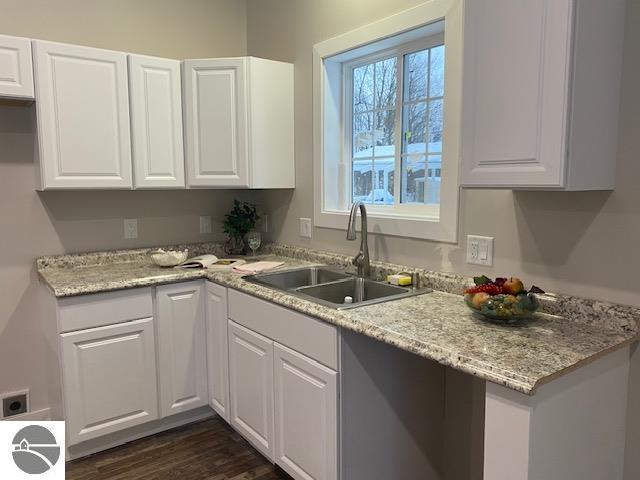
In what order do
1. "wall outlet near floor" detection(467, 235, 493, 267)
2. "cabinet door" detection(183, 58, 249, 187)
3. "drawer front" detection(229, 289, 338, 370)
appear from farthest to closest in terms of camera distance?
1. "cabinet door" detection(183, 58, 249, 187)
2. "wall outlet near floor" detection(467, 235, 493, 267)
3. "drawer front" detection(229, 289, 338, 370)

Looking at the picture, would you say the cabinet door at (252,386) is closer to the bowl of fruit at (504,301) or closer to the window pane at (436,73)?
the bowl of fruit at (504,301)

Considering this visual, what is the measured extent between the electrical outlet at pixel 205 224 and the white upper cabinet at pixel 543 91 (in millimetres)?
2053

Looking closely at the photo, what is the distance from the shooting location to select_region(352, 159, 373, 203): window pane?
2661 mm

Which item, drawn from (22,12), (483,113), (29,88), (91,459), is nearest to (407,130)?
(483,113)

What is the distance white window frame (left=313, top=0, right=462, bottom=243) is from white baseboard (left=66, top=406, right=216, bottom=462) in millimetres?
1295

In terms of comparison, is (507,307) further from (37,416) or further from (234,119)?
(37,416)

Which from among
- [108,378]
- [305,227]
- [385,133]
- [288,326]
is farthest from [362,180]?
[108,378]

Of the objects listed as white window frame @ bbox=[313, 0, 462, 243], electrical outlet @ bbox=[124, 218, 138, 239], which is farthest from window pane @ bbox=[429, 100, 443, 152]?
electrical outlet @ bbox=[124, 218, 138, 239]

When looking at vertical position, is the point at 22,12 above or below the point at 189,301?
above

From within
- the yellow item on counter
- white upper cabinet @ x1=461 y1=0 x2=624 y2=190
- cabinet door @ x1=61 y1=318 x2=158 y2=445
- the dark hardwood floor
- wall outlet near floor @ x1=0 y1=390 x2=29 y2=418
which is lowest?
the dark hardwood floor

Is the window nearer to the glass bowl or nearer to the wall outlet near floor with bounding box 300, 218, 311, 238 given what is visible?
the wall outlet near floor with bounding box 300, 218, 311, 238

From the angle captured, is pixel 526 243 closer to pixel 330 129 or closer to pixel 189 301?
pixel 330 129

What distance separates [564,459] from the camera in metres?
1.34

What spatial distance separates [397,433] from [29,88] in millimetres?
2253
